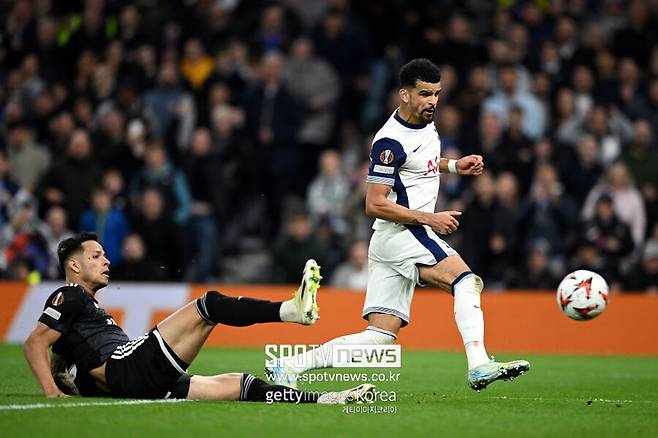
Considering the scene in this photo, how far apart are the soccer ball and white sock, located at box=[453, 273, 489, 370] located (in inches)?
61.4

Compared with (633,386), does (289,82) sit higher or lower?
higher

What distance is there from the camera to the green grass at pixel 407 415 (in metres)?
7.27

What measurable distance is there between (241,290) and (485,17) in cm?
741

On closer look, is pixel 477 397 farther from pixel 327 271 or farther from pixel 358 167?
pixel 358 167

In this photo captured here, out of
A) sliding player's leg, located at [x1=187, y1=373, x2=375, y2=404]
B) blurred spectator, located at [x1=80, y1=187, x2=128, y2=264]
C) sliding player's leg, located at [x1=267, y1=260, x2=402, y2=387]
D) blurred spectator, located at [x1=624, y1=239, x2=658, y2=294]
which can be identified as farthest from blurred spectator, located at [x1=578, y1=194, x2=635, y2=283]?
sliding player's leg, located at [x1=187, y1=373, x2=375, y2=404]

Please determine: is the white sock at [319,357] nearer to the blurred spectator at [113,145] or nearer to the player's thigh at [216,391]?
the player's thigh at [216,391]

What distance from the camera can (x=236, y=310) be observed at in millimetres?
8164

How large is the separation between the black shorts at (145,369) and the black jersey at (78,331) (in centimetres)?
12

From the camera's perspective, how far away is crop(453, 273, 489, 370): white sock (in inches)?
355

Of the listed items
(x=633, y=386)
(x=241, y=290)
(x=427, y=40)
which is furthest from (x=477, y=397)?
(x=427, y=40)

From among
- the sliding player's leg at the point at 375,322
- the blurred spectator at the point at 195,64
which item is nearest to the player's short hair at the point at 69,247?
the sliding player's leg at the point at 375,322

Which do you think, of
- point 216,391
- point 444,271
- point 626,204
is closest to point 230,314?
point 216,391

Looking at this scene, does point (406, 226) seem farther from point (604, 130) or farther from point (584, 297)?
point (604, 130)

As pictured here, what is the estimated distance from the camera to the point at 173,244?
17594 mm
